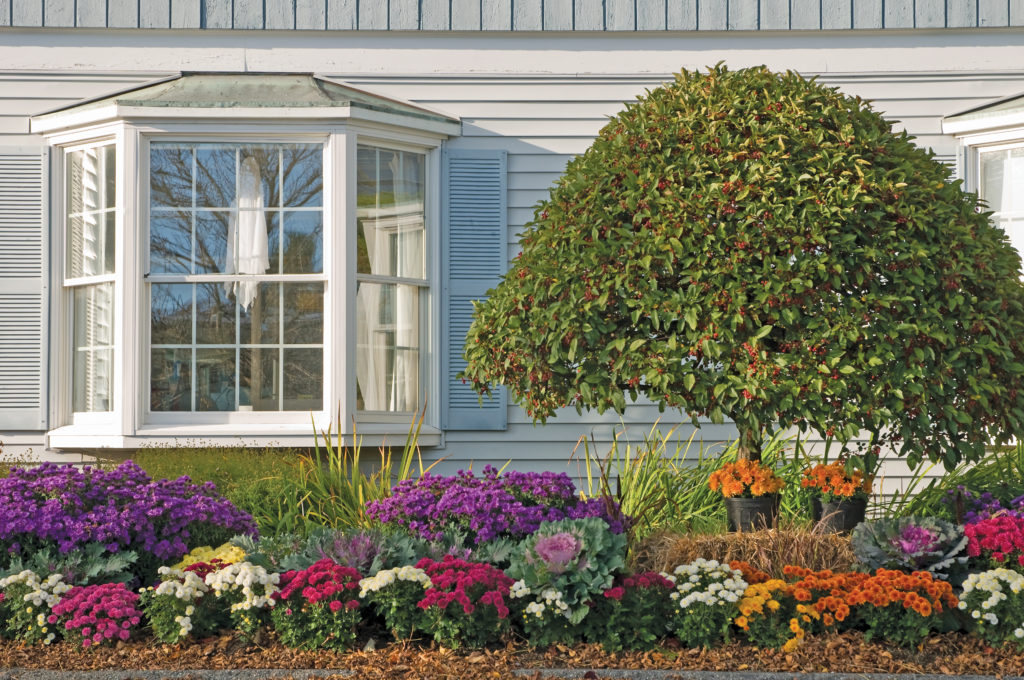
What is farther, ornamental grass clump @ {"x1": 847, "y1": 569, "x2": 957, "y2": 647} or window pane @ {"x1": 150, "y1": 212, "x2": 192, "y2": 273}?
window pane @ {"x1": 150, "y1": 212, "x2": 192, "y2": 273}

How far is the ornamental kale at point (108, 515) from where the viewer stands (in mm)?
4516

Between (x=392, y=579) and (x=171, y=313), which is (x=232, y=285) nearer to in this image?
(x=171, y=313)

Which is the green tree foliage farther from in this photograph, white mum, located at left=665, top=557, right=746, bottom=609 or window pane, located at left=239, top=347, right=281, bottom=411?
window pane, located at left=239, top=347, right=281, bottom=411

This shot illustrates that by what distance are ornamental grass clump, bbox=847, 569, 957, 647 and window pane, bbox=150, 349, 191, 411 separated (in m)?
4.39

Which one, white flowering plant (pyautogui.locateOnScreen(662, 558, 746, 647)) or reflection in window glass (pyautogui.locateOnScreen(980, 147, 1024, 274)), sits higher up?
reflection in window glass (pyautogui.locateOnScreen(980, 147, 1024, 274))

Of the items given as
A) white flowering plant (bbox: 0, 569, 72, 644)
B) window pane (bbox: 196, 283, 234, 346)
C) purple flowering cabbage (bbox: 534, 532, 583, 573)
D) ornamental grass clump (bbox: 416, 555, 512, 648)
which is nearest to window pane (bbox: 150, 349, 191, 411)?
window pane (bbox: 196, 283, 234, 346)

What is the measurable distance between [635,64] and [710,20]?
0.60 m

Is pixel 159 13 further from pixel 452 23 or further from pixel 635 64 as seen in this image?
pixel 635 64

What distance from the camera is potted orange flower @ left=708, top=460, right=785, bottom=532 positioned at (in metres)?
5.08

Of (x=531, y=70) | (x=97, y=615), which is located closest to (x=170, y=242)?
(x=531, y=70)

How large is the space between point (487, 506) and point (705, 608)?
110 cm

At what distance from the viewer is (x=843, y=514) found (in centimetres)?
514

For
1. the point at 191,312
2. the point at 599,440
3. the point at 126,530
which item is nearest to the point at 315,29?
the point at 191,312

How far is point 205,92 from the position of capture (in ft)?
22.4
